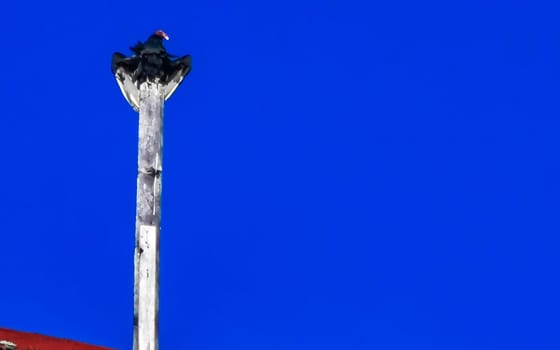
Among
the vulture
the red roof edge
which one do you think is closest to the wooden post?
the vulture

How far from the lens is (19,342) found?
49.0ft

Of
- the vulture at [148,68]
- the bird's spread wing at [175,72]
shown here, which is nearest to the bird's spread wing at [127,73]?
the vulture at [148,68]

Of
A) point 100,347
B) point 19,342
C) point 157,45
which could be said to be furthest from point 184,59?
point 100,347

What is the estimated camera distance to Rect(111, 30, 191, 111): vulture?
968cm

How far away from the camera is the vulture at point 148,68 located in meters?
9.68

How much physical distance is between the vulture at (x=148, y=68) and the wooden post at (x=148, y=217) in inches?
3.2

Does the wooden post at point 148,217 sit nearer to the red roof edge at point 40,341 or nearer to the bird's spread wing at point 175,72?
the bird's spread wing at point 175,72

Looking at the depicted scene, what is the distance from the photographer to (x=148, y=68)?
969cm

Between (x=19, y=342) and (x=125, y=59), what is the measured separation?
7149 mm

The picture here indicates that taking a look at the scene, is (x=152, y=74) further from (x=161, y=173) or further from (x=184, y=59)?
(x=161, y=173)

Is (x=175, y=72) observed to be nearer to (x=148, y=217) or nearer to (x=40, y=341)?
(x=148, y=217)

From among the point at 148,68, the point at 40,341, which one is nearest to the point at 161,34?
the point at 148,68

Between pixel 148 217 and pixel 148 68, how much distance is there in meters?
→ 1.64

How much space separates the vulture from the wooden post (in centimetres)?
8
